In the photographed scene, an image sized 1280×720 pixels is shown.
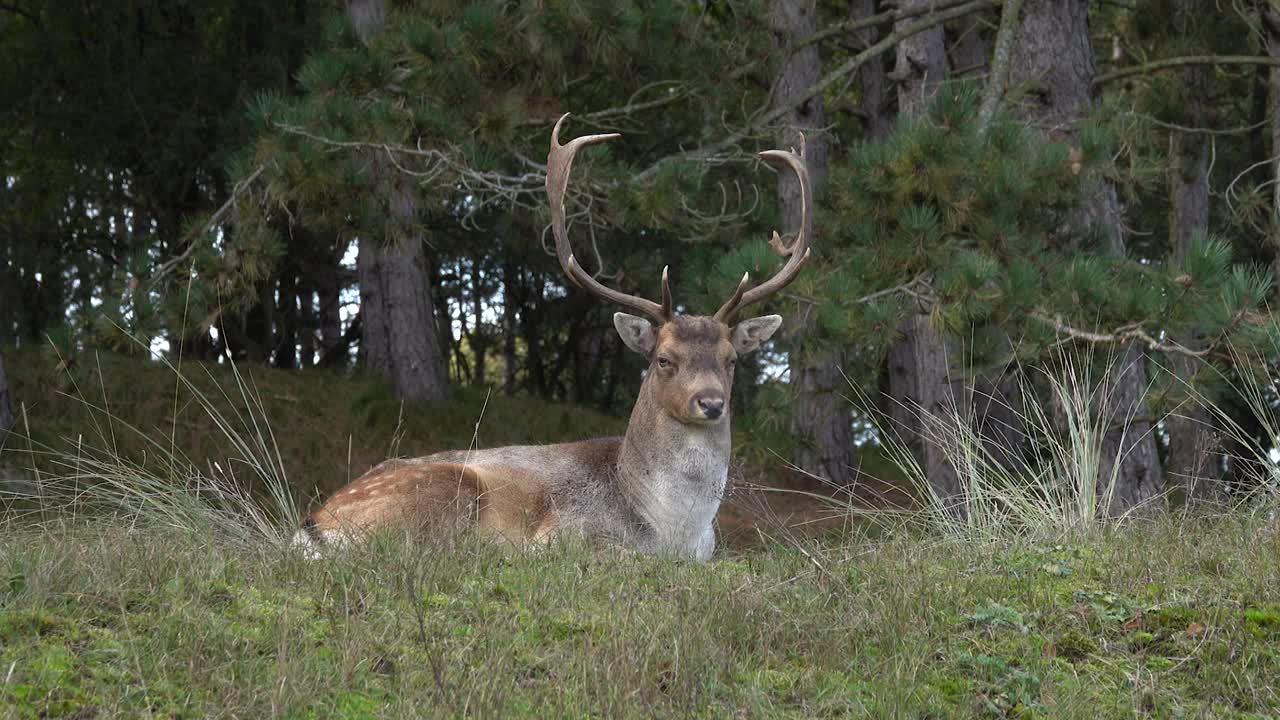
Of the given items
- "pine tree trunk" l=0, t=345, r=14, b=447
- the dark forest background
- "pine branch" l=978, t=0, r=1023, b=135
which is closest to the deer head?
the dark forest background

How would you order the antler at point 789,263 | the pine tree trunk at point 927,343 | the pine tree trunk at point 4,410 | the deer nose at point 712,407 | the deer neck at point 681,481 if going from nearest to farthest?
the deer nose at point 712,407 → the deer neck at point 681,481 → the antler at point 789,263 → the pine tree trunk at point 927,343 → the pine tree trunk at point 4,410

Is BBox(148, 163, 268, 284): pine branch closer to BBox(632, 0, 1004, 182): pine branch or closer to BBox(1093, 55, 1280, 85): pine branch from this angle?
BBox(632, 0, 1004, 182): pine branch

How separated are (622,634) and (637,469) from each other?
317 cm

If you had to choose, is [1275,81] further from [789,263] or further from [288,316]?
[288,316]

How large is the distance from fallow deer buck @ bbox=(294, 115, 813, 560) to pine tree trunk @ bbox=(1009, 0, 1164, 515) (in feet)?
8.65

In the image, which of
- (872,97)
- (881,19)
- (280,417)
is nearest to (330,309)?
(280,417)

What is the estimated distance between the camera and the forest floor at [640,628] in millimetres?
3953

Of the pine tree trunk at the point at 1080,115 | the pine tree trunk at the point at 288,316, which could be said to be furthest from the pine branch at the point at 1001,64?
the pine tree trunk at the point at 288,316

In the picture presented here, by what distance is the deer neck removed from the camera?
7.30m

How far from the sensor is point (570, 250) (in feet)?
24.1

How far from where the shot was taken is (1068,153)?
805cm

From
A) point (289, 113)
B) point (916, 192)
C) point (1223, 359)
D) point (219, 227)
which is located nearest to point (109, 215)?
point (219, 227)

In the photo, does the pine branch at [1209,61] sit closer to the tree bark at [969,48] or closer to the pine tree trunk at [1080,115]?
the pine tree trunk at [1080,115]

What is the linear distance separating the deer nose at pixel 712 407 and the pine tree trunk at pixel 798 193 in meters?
4.07
